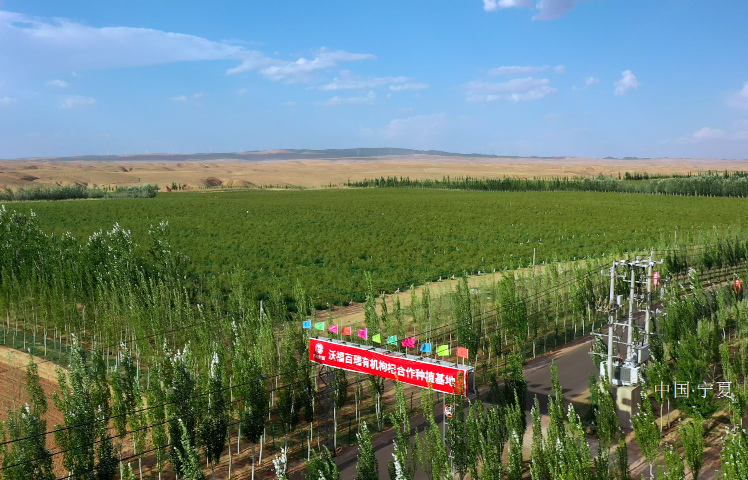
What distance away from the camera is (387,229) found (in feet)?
217

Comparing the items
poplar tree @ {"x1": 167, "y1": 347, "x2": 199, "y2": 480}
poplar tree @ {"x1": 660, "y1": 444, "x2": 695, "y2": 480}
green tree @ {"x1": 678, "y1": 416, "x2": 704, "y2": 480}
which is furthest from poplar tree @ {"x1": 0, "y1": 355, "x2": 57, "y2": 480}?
green tree @ {"x1": 678, "y1": 416, "x2": 704, "y2": 480}

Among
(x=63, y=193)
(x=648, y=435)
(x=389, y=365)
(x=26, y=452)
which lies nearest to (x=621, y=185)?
(x=63, y=193)

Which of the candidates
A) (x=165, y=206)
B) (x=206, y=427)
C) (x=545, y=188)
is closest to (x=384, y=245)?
(x=206, y=427)

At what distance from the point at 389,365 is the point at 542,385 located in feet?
32.7

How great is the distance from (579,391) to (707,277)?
21847mm

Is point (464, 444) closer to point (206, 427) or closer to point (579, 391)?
point (206, 427)

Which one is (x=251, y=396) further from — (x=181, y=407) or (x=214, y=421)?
(x=181, y=407)

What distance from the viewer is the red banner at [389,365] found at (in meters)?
16.0

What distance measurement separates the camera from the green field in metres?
45.8

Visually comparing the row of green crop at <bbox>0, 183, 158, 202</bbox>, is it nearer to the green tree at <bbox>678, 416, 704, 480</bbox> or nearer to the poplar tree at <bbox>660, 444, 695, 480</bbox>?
the green tree at <bbox>678, 416, 704, 480</bbox>

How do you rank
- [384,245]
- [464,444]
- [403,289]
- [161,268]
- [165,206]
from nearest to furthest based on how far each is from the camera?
[464,444] → [161,268] → [403,289] → [384,245] → [165,206]

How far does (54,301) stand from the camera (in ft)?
90.7

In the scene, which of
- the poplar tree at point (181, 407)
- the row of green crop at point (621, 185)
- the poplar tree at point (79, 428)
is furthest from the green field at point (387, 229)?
the poplar tree at point (79, 428)

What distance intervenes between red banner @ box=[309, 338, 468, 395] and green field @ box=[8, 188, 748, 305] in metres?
18.4
